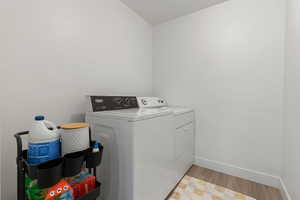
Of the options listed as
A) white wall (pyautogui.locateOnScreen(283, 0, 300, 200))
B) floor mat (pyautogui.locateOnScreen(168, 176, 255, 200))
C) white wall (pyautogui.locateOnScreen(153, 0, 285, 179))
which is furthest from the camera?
white wall (pyautogui.locateOnScreen(153, 0, 285, 179))

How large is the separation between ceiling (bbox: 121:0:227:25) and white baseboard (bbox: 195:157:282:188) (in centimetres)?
221

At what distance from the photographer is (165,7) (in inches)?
74.0

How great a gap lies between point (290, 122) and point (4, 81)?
2359 millimetres

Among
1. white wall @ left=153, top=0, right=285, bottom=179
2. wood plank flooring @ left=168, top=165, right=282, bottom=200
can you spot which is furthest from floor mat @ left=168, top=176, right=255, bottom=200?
white wall @ left=153, top=0, right=285, bottom=179

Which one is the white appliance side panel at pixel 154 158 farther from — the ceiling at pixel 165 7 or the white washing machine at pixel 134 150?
the ceiling at pixel 165 7

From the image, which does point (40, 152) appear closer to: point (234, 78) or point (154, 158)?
point (154, 158)

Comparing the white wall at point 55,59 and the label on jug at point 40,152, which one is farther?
the white wall at point 55,59

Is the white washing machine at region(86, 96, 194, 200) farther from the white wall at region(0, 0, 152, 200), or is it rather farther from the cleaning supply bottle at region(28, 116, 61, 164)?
the cleaning supply bottle at region(28, 116, 61, 164)

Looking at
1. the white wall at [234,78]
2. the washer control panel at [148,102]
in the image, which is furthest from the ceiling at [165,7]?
the washer control panel at [148,102]

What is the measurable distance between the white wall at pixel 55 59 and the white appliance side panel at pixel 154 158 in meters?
0.77

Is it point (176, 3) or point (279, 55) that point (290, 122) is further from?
point (176, 3)

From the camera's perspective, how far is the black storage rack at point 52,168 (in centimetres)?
58

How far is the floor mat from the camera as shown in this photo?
133cm

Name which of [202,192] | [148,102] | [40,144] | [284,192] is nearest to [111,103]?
[148,102]
